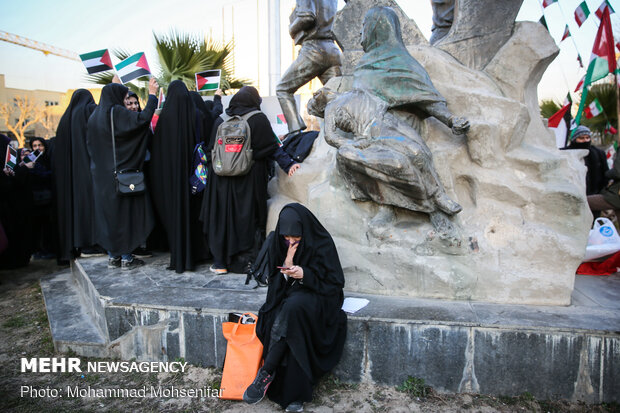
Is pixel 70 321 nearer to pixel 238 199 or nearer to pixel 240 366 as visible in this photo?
pixel 238 199

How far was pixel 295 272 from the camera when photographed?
276 cm

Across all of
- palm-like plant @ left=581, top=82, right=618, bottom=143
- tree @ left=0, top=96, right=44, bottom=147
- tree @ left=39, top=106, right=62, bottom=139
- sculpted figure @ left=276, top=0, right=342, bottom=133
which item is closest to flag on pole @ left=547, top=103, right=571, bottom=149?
sculpted figure @ left=276, top=0, right=342, bottom=133

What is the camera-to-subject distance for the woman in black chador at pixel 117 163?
4426 millimetres

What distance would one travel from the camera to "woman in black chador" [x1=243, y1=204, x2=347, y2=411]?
8.78ft

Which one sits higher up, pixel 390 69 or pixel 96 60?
pixel 96 60

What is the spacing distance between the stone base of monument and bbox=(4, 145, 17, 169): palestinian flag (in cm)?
284

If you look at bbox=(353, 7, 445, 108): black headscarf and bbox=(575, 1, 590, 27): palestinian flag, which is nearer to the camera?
bbox=(353, 7, 445, 108): black headscarf

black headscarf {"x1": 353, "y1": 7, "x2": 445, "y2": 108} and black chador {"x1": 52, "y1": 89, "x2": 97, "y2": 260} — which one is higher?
black headscarf {"x1": 353, "y1": 7, "x2": 445, "y2": 108}

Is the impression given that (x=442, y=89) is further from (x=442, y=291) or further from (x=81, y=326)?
(x=81, y=326)

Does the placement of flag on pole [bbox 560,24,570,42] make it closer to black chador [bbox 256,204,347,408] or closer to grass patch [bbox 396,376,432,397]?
black chador [bbox 256,204,347,408]

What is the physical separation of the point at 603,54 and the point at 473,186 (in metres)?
Result: 3.36

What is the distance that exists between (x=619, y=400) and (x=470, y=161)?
6.32 feet

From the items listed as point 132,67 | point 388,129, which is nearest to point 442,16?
point 388,129

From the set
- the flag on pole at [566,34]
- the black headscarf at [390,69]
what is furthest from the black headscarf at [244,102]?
the flag on pole at [566,34]
